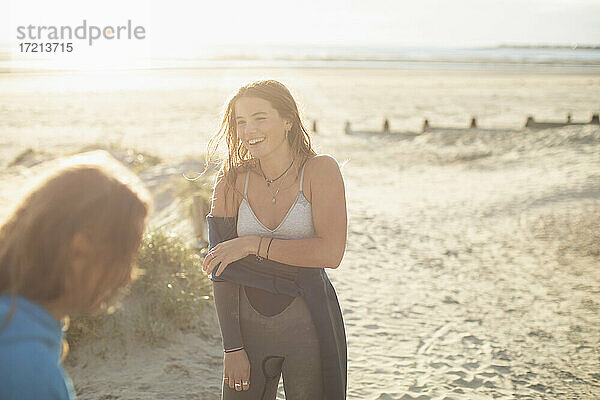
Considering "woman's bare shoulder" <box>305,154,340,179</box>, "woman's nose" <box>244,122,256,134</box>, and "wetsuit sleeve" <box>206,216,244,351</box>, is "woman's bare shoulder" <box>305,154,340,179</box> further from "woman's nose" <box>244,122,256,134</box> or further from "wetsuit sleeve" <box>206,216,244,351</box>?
"wetsuit sleeve" <box>206,216,244,351</box>

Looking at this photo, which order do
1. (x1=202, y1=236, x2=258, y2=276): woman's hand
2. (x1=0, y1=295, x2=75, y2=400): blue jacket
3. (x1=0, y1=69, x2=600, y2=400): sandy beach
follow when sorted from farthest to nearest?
(x1=0, y1=69, x2=600, y2=400): sandy beach → (x1=202, y1=236, x2=258, y2=276): woman's hand → (x1=0, y1=295, x2=75, y2=400): blue jacket

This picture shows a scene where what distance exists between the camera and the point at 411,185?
1180 cm

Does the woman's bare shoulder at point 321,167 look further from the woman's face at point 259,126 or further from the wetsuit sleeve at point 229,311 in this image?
the wetsuit sleeve at point 229,311

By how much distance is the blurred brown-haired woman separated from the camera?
1.20 metres

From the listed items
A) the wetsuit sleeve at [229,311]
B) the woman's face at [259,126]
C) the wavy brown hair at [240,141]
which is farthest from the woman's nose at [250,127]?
the wetsuit sleeve at [229,311]

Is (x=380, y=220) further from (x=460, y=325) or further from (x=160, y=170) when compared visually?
(x=160, y=170)

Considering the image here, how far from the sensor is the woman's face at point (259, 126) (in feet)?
8.26

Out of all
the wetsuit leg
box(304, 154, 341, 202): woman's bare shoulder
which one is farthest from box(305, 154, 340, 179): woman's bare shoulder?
the wetsuit leg

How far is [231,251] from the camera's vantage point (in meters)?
2.46

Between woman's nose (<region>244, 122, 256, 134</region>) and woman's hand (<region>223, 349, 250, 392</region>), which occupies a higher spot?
woman's nose (<region>244, 122, 256, 134</region>)

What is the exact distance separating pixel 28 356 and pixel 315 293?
4.67ft

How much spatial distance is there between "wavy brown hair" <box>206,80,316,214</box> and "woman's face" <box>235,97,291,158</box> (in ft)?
0.09

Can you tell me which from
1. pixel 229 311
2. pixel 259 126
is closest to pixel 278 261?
pixel 229 311

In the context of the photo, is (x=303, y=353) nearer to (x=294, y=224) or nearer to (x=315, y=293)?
(x=315, y=293)
